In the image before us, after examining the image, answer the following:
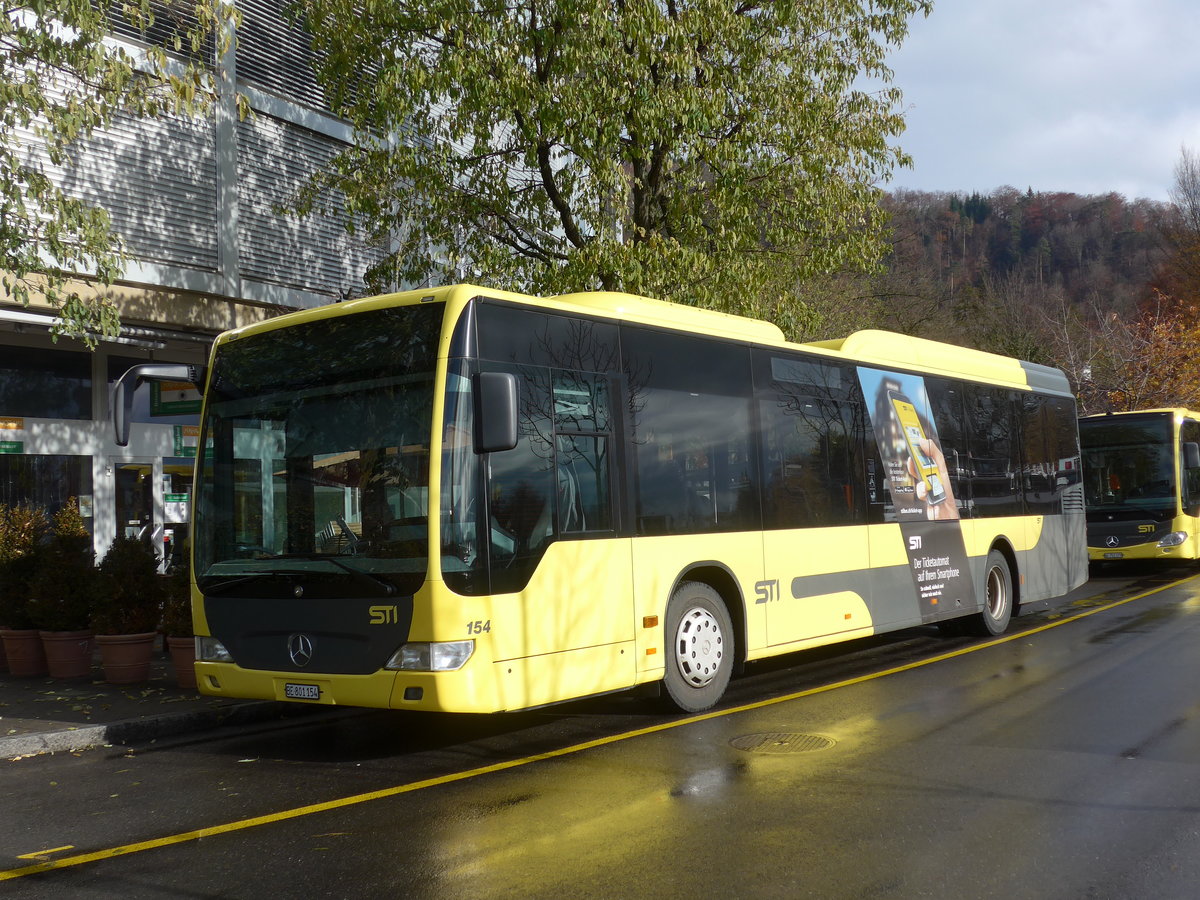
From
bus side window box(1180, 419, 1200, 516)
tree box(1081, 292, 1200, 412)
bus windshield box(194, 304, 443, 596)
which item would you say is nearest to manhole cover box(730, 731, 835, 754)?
bus windshield box(194, 304, 443, 596)

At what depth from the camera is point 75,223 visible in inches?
380

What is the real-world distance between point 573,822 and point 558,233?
12.8 metres

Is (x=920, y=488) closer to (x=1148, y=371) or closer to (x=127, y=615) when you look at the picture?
(x=127, y=615)

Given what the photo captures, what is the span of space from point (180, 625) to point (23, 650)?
2239mm

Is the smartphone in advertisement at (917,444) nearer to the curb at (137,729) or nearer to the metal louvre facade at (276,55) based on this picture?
the curb at (137,729)

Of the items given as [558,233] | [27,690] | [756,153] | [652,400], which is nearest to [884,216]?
[756,153]

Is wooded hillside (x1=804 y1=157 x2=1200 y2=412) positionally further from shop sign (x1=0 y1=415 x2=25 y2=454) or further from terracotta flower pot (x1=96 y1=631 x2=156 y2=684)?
shop sign (x1=0 y1=415 x2=25 y2=454)

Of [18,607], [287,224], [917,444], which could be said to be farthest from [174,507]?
[917,444]

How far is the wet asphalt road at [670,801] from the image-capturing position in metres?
4.88

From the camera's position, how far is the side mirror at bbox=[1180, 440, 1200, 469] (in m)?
21.4

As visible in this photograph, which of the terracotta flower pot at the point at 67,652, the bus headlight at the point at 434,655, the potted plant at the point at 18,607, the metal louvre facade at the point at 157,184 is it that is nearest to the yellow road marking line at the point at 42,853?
the bus headlight at the point at 434,655

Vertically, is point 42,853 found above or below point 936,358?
below

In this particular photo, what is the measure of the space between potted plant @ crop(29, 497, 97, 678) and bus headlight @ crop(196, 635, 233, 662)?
3.71 m

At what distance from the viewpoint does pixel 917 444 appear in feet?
40.3
